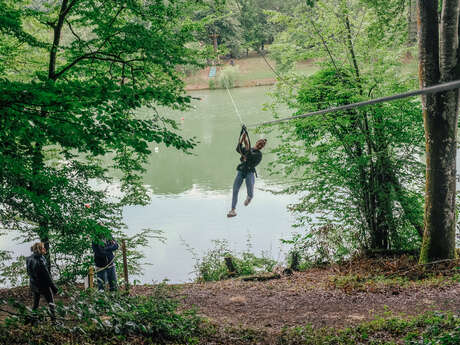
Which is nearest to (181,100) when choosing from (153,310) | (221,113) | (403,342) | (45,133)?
(45,133)

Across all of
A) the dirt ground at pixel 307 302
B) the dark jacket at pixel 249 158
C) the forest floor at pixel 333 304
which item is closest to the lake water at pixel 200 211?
the dark jacket at pixel 249 158

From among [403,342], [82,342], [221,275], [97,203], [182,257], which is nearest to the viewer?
[82,342]

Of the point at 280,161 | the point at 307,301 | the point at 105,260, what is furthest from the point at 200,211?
the point at 307,301

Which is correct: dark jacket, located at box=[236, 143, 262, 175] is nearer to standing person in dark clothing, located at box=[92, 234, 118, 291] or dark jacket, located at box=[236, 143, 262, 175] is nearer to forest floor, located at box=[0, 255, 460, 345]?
forest floor, located at box=[0, 255, 460, 345]

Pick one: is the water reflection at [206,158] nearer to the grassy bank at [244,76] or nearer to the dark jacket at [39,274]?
the dark jacket at [39,274]

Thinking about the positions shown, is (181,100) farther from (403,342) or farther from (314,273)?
(314,273)

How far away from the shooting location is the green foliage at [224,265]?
1055 centimetres

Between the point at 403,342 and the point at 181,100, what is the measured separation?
12.8ft

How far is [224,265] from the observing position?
1094 centimetres

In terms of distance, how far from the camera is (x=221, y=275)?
411 inches

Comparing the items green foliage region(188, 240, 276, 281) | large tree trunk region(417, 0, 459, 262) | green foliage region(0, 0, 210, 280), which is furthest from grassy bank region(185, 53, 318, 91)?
large tree trunk region(417, 0, 459, 262)

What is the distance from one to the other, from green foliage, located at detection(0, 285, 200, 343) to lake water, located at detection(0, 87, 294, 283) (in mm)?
4234

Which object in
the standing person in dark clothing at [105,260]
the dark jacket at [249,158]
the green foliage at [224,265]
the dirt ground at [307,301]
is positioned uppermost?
the dark jacket at [249,158]

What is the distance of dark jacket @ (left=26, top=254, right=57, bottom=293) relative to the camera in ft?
18.3
